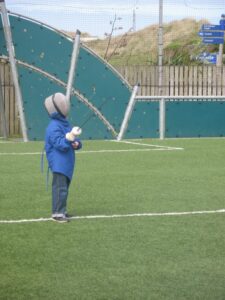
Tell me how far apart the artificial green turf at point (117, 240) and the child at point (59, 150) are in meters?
0.27

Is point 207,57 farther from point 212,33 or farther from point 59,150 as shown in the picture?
point 59,150

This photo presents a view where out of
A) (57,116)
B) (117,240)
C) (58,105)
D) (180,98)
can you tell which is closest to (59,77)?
(180,98)

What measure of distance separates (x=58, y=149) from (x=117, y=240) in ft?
4.65

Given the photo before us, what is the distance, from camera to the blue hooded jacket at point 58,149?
30.4ft

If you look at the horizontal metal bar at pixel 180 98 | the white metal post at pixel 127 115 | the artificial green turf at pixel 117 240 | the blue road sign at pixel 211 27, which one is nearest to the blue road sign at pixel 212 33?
the blue road sign at pixel 211 27

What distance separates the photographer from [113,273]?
6.96m

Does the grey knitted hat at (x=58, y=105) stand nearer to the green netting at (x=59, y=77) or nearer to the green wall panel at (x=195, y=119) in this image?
the green netting at (x=59, y=77)

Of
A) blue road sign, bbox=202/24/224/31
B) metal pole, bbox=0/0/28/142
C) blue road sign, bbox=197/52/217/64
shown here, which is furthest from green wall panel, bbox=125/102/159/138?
blue road sign, bbox=197/52/217/64

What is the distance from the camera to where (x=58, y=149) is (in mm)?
9297

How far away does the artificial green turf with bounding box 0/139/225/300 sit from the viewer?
6.55m

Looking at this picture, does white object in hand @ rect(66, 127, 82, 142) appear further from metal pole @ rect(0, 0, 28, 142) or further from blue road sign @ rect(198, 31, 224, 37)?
blue road sign @ rect(198, 31, 224, 37)

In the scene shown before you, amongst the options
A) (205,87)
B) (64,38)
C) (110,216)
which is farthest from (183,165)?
(205,87)

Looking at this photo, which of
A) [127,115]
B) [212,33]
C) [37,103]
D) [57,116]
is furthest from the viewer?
[212,33]

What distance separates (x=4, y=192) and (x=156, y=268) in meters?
4.91
